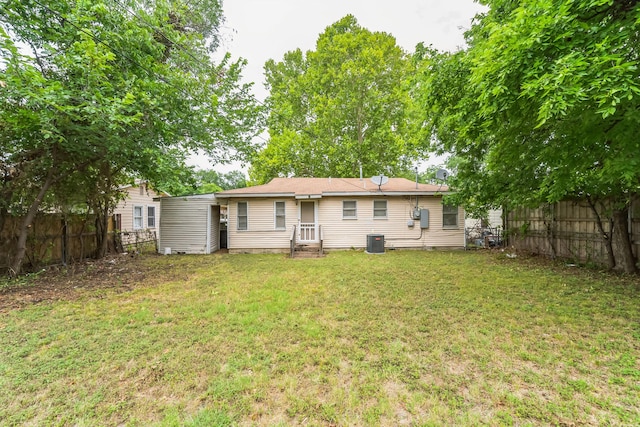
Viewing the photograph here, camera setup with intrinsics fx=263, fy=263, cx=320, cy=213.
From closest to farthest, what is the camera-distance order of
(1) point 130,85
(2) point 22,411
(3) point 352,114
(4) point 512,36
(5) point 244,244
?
(2) point 22,411 < (4) point 512,36 < (1) point 130,85 < (5) point 244,244 < (3) point 352,114

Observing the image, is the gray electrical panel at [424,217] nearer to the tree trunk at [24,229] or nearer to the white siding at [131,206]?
the tree trunk at [24,229]

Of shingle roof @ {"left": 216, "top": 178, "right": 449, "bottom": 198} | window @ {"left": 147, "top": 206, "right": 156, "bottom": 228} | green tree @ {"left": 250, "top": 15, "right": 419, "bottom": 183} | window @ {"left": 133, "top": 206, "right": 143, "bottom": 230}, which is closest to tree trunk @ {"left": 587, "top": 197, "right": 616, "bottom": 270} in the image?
shingle roof @ {"left": 216, "top": 178, "right": 449, "bottom": 198}

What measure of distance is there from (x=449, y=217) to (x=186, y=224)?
11065mm

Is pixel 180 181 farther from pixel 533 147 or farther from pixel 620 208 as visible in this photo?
pixel 620 208

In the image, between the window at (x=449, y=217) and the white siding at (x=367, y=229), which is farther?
the window at (x=449, y=217)

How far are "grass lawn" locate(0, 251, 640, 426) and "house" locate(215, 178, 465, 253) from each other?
214 inches

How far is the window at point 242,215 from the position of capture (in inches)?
430

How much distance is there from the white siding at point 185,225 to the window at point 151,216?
6.17 m

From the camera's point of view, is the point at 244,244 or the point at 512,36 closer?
the point at 512,36

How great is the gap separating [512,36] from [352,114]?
51.4 feet

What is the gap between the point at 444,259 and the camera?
8.70 meters

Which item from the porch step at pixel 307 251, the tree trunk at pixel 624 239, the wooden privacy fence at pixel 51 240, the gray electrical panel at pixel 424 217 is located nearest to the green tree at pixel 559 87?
the tree trunk at pixel 624 239

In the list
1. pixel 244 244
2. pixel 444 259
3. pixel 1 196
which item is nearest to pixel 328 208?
pixel 244 244

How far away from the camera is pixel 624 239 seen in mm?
6148
